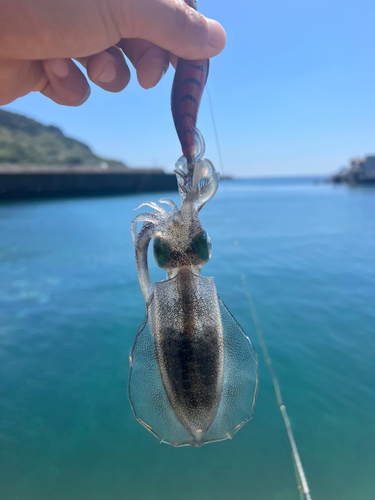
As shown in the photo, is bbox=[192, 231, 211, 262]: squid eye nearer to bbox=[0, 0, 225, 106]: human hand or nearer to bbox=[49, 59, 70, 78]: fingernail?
bbox=[0, 0, 225, 106]: human hand

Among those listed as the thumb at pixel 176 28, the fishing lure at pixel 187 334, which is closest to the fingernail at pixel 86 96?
the thumb at pixel 176 28

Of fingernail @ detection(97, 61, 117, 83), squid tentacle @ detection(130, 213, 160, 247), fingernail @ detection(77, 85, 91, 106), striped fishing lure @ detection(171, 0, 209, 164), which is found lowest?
squid tentacle @ detection(130, 213, 160, 247)

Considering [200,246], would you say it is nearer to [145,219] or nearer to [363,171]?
[145,219]

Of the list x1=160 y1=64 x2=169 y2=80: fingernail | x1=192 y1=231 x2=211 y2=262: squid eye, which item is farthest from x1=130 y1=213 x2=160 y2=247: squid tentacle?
x1=160 y1=64 x2=169 y2=80: fingernail

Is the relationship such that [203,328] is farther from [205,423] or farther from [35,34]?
[35,34]

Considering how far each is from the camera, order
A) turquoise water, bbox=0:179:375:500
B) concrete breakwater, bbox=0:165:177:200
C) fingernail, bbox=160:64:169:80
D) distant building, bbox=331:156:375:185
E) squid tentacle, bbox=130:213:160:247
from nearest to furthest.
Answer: squid tentacle, bbox=130:213:160:247, fingernail, bbox=160:64:169:80, turquoise water, bbox=0:179:375:500, concrete breakwater, bbox=0:165:177:200, distant building, bbox=331:156:375:185
